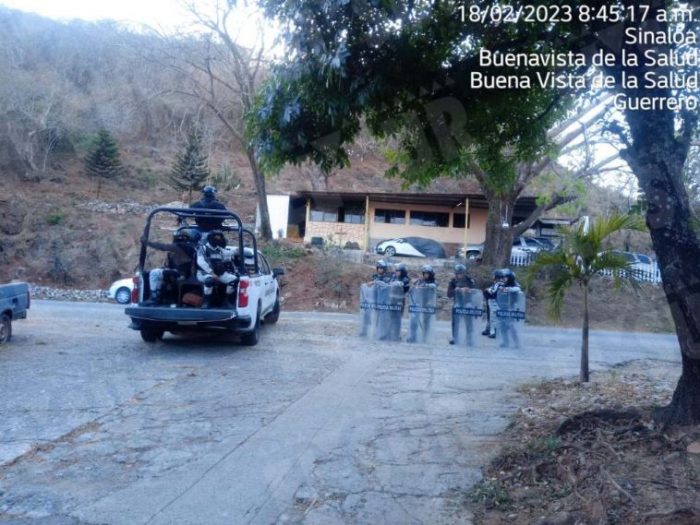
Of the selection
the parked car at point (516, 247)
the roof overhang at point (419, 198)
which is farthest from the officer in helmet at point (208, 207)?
the roof overhang at point (419, 198)

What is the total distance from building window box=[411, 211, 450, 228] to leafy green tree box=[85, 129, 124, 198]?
20069 mm

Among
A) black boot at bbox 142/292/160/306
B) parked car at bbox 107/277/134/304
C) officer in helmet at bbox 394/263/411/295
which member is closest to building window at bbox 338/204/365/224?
parked car at bbox 107/277/134/304

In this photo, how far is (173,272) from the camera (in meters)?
11.4

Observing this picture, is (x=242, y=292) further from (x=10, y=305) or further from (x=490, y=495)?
(x=490, y=495)

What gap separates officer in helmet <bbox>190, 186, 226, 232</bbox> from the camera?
39.9 ft

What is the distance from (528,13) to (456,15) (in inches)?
31.1

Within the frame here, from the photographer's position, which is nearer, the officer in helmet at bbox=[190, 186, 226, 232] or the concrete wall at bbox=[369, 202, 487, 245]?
the officer in helmet at bbox=[190, 186, 226, 232]

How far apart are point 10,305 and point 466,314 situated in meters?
7.94

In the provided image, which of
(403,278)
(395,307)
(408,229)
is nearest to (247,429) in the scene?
(395,307)

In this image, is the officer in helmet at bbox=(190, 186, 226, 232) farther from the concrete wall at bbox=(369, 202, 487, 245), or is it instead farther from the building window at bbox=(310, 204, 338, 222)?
the building window at bbox=(310, 204, 338, 222)

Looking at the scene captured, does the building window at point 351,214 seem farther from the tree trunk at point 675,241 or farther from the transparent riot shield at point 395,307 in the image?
the tree trunk at point 675,241

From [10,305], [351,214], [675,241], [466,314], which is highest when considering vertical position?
[351,214]

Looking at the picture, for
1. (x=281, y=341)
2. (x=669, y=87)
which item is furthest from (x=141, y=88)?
(x=669, y=87)

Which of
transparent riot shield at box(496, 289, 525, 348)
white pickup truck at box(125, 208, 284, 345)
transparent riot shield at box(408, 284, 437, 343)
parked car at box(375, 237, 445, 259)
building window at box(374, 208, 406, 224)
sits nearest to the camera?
white pickup truck at box(125, 208, 284, 345)
